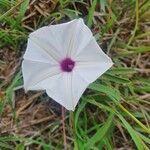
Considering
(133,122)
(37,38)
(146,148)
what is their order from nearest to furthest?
(37,38) < (146,148) < (133,122)

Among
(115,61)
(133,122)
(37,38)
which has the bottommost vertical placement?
(133,122)

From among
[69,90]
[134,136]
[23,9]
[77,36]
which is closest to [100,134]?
[134,136]

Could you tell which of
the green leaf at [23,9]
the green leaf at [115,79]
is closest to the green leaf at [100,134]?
the green leaf at [115,79]

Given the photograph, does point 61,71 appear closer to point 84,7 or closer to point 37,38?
point 37,38

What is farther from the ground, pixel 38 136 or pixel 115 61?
pixel 115 61

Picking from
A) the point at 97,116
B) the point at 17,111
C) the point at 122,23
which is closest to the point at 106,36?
the point at 122,23

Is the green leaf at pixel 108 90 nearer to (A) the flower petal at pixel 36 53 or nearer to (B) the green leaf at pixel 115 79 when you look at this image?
(B) the green leaf at pixel 115 79

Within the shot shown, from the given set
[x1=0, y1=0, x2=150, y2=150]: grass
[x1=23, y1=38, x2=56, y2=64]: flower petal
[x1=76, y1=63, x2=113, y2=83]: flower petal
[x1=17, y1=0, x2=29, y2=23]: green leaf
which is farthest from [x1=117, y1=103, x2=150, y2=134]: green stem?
[x1=17, y1=0, x2=29, y2=23]: green leaf
